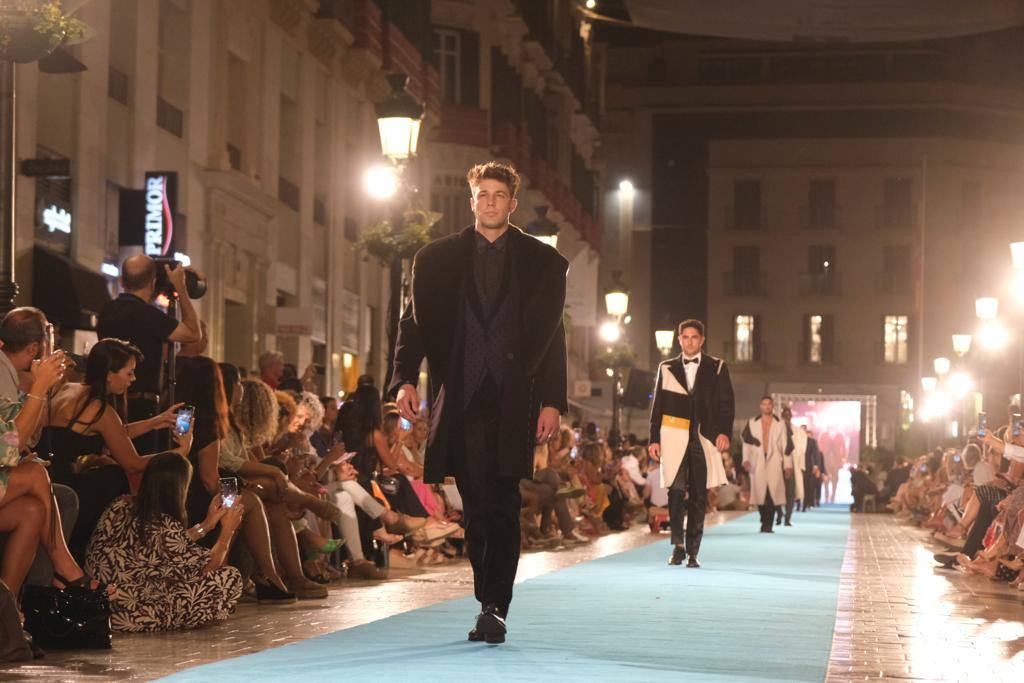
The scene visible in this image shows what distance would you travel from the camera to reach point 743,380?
81125mm

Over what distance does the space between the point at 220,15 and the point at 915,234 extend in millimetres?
57552

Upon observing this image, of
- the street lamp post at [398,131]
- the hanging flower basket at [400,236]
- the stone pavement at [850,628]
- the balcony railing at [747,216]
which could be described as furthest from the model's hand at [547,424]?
the balcony railing at [747,216]

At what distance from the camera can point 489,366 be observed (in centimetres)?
869

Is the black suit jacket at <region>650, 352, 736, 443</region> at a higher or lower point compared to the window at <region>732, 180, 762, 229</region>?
lower

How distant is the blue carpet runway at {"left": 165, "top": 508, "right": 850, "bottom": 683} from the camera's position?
761 cm

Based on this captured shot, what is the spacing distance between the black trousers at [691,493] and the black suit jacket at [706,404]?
22 cm

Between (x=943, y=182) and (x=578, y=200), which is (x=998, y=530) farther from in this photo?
(x=943, y=182)

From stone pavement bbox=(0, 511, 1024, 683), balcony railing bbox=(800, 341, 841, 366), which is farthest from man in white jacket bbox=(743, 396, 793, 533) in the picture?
balcony railing bbox=(800, 341, 841, 366)

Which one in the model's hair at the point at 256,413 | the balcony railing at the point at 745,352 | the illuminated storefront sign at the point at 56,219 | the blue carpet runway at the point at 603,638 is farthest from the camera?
the balcony railing at the point at 745,352

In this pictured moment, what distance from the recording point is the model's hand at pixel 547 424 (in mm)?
8703

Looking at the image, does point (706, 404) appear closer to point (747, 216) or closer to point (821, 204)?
point (747, 216)

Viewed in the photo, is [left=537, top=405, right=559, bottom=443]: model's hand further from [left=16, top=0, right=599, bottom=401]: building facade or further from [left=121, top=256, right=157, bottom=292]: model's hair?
[left=16, top=0, right=599, bottom=401]: building facade

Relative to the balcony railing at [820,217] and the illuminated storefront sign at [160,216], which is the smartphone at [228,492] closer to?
the illuminated storefront sign at [160,216]

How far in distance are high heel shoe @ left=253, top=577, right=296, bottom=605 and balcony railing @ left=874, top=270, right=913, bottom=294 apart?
236ft
